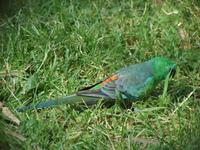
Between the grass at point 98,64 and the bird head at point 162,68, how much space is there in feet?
0.41

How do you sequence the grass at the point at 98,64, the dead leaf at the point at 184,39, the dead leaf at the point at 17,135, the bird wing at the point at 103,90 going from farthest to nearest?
the dead leaf at the point at 184,39 → the bird wing at the point at 103,90 → the grass at the point at 98,64 → the dead leaf at the point at 17,135

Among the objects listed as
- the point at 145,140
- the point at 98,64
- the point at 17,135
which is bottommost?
the point at 145,140

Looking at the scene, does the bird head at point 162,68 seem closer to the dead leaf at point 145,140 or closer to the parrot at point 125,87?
the parrot at point 125,87

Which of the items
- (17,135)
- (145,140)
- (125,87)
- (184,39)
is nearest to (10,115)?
(17,135)

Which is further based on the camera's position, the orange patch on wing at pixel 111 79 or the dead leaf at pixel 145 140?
the orange patch on wing at pixel 111 79

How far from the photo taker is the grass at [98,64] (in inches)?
150

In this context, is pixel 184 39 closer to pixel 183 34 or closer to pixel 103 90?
pixel 183 34

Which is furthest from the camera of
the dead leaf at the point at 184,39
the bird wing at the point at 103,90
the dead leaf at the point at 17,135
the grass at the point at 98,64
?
the dead leaf at the point at 184,39

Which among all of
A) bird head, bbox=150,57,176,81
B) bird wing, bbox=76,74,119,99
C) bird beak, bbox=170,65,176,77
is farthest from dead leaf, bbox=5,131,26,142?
bird beak, bbox=170,65,176,77

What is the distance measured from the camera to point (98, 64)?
4543mm

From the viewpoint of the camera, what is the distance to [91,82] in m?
4.44

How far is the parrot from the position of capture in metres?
4.05

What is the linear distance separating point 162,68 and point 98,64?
626 mm

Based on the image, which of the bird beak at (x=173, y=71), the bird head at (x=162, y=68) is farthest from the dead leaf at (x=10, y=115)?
the bird beak at (x=173, y=71)
